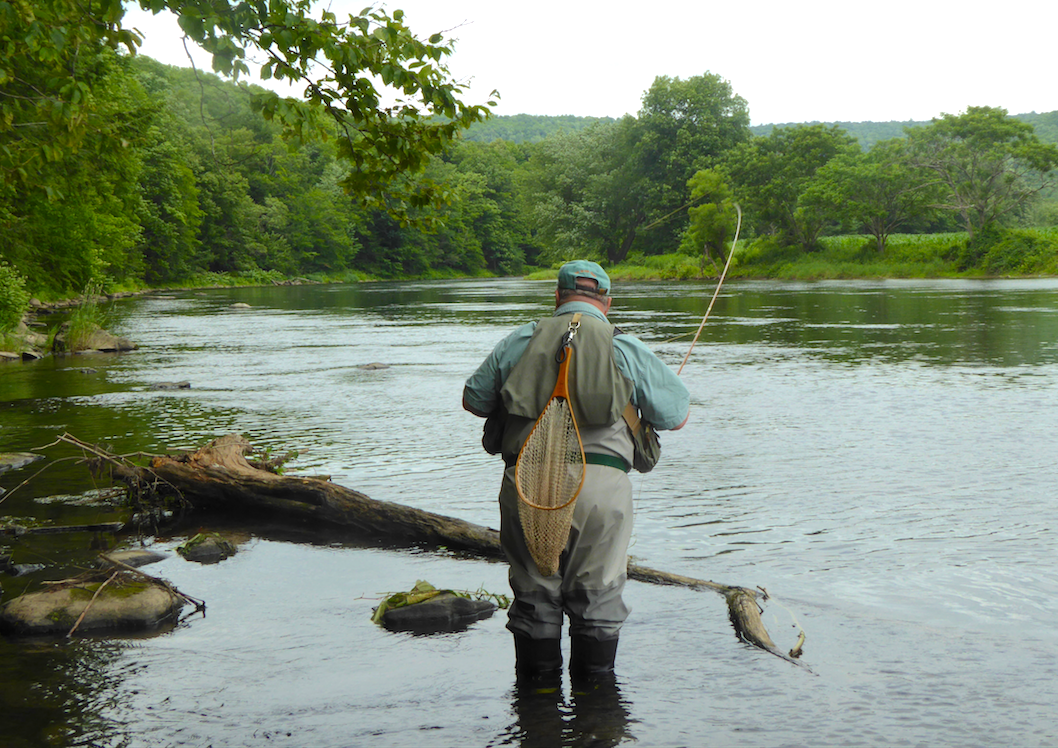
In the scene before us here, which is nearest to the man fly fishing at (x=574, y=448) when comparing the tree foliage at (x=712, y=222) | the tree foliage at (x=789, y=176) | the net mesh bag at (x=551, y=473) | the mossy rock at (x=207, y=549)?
the net mesh bag at (x=551, y=473)

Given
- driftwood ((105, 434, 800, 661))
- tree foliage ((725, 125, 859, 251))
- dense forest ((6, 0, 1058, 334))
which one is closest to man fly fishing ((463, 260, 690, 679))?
driftwood ((105, 434, 800, 661))

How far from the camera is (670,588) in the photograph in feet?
19.6

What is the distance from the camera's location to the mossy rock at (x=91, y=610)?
5277 millimetres

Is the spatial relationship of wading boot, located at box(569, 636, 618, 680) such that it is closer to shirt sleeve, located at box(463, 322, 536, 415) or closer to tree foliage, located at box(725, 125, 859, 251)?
shirt sleeve, located at box(463, 322, 536, 415)

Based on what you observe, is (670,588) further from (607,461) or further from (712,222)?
(712,222)

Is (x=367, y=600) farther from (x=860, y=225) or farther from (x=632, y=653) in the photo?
(x=860, y=225)

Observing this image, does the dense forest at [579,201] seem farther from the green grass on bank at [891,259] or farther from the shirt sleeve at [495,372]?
the shirt sleeve at [495,372]

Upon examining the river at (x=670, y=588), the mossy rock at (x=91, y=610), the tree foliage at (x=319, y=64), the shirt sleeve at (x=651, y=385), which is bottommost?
the river at (x=670, y=588)

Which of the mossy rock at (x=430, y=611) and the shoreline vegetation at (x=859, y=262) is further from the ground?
the shoreline vegetation at (x=859, y=262)

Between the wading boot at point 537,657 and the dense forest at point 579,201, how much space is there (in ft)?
24.0

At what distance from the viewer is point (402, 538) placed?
7109 mm

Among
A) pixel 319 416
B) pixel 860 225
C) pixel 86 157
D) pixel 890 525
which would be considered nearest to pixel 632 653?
pixel 890 525

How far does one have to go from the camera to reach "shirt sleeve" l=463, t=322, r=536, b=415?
13.3 feet

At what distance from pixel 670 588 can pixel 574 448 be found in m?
2.43
